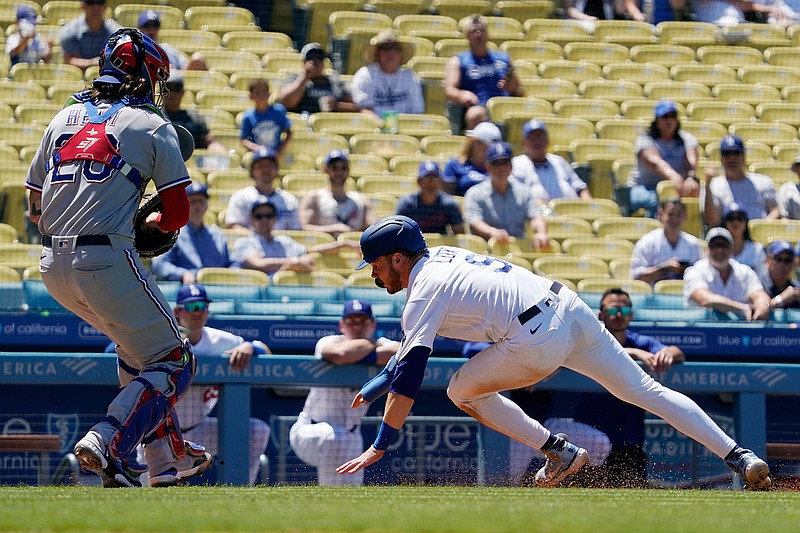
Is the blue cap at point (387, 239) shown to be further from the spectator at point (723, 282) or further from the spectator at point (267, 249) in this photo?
the spectator at point (723, 282)

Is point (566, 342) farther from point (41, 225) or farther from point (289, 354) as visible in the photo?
point (289, 354)

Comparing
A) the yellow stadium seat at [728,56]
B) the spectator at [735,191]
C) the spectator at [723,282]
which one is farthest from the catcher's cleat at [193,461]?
the yellow stadium seat at [728,56]

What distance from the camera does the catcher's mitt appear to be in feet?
18.9

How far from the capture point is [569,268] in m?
10.3

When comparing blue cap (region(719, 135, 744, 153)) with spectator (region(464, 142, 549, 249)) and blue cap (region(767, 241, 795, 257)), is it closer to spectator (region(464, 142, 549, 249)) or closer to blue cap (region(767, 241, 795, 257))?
blue cap (region(767, 241, 795, 257))

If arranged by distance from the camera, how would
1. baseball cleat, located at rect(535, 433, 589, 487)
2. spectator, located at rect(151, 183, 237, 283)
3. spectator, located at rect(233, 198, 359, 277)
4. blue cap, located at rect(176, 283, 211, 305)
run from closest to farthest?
1. baseball cleat, located at rect(535, 433, 589, 487)
2. blue cap, located at rect(176, 283, 211, 305)
3. spectator, located at rect(151, 183, 237, 283)
4. spectator, located at rect(233, 198, 359, 277)

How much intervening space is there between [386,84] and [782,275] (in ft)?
13.5

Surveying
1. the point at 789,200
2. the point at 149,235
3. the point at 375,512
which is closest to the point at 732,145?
the point at 789,200

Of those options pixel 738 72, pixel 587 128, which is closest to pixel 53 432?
pixel 587 128

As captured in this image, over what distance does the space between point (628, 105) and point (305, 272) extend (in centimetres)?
472

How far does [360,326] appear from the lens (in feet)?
27.3

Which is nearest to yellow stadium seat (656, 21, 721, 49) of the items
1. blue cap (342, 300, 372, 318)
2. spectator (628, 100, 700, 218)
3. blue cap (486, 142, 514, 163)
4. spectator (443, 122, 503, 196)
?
spectator (628, 100, 700, 218)

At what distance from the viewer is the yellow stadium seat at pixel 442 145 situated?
11820 mm

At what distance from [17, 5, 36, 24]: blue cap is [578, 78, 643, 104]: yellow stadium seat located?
5.42 meters
